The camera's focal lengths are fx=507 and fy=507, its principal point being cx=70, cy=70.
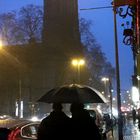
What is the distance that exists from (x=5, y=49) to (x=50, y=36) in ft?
48.9

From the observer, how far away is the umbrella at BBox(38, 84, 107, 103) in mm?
9617

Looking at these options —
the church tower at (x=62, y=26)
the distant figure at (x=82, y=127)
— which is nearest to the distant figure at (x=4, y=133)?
the distant figure at (x=82, y=127)

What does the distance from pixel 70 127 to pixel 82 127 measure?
211 mm

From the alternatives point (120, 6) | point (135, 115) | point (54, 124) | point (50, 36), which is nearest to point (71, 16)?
point (50, 36)

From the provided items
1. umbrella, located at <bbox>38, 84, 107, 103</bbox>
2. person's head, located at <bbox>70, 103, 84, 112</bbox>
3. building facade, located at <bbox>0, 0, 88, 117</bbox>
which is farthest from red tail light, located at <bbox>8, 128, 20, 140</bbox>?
building facade, located at <bbox>0, 0, 88, 117</bbox>

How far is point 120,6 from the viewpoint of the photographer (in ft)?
97.2

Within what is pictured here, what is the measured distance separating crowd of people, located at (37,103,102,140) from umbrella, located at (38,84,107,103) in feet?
2.09

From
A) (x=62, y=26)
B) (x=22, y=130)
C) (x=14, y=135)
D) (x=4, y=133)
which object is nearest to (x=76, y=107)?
(x=4, y=133)

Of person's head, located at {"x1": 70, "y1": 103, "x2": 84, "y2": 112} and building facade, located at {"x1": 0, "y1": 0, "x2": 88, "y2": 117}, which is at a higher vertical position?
building facade, located at {"x1": 0, "y1": 0, "x2": 88, "y2": 117}

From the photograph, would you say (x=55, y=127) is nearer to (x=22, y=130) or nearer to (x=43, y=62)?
(x=22, y=130)

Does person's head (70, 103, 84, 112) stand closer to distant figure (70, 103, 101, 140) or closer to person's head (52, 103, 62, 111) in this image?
distant figure (70, 103, 101, 140)

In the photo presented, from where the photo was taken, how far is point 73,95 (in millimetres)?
9742

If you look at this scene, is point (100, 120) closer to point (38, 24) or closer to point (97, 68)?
point (38, 24)

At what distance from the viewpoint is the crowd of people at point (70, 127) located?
8.65m
